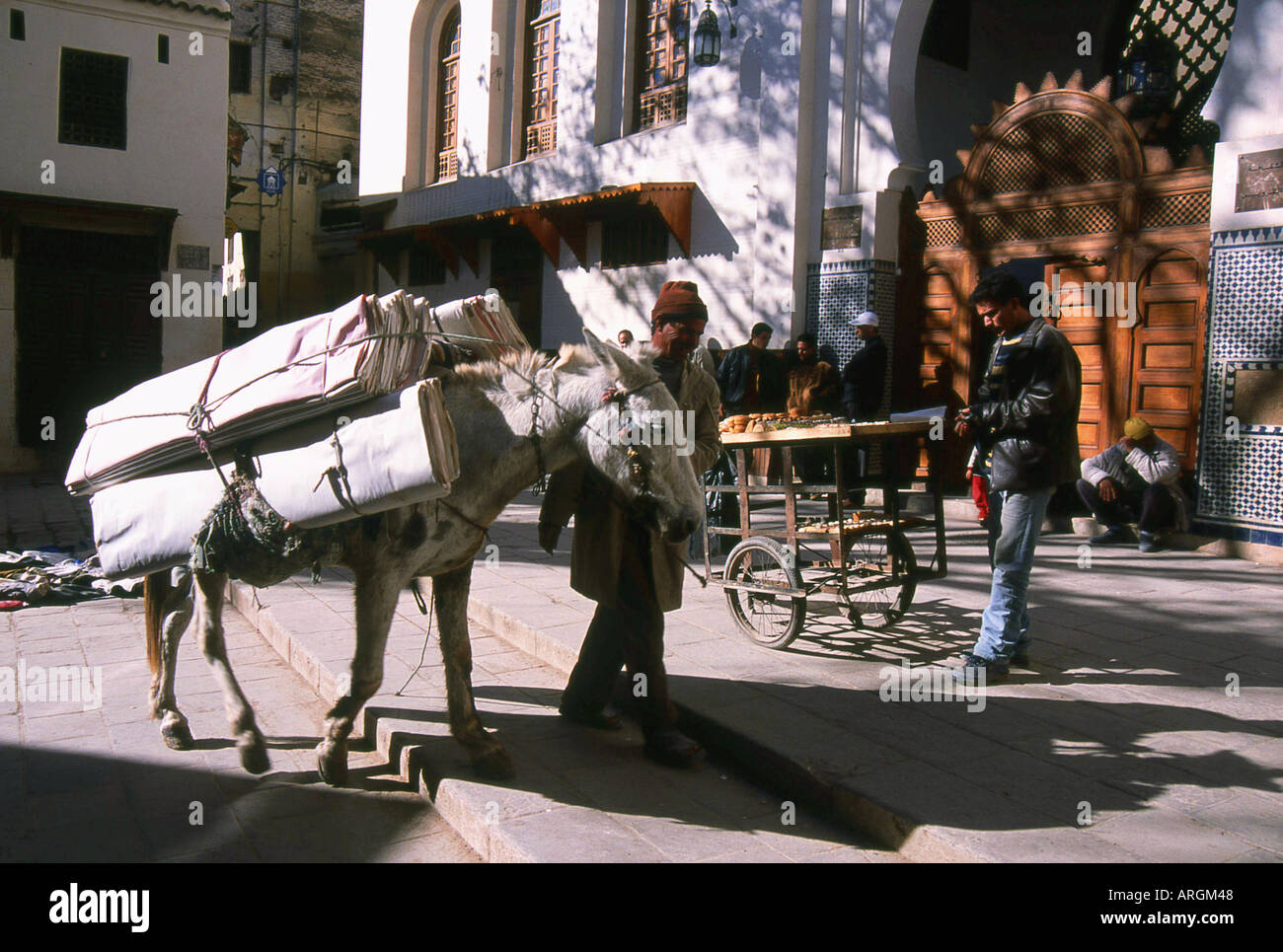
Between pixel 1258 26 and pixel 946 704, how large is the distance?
6.48 meters

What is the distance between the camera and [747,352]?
963 cm

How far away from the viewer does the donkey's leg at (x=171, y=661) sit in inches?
165

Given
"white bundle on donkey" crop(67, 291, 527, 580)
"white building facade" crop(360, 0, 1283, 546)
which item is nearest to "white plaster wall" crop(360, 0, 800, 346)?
"white building facade" crop(360, 0, 1283, 546)

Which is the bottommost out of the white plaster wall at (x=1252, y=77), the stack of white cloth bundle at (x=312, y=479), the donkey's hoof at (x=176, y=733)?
the donkey's hoof at (x=176, y=733)

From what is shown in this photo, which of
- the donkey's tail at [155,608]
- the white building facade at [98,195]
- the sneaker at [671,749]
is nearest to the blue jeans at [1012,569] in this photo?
the sneaker at [671,749]

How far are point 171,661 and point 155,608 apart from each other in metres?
0.25

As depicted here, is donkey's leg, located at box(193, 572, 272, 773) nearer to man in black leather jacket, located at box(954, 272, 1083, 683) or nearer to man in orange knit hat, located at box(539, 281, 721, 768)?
man in orange knit hat, located at box(539, 281, 721, 768)

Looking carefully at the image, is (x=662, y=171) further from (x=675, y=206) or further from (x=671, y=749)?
(x=671, y=749)

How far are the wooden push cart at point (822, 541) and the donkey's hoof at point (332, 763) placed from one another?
7.59 feet

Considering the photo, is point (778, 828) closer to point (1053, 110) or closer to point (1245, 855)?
point (1245, 855)

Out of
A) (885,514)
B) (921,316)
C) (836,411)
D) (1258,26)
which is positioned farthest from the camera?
(921,316)

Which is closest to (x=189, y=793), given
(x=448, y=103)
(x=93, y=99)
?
(x=93, y=99)

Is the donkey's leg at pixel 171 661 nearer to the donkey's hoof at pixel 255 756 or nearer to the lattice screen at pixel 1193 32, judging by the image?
the donkey's hoof at pixel 255 756

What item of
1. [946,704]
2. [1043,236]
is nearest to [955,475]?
[1043,236]
